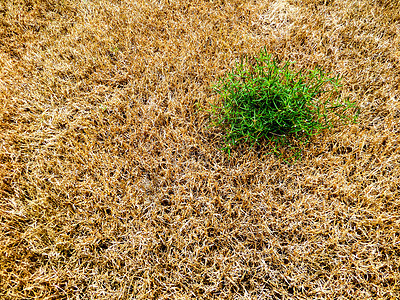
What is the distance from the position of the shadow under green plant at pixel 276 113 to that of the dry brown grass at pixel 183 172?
117 millimetres

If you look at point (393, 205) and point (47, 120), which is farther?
point (47, 120)

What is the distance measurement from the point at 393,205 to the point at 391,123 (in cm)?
71

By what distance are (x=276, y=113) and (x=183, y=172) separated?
2.80 ft

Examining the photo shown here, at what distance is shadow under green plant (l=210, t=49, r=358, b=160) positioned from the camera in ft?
5.62

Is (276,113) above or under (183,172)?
above

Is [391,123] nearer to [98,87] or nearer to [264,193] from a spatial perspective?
[264,193]

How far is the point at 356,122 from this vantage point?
5.90 feet

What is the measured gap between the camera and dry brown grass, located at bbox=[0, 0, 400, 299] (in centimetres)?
134

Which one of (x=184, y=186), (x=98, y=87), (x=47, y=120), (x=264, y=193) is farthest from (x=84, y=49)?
(x=264, y=193)

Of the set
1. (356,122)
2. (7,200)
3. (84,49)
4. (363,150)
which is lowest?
(7,200)

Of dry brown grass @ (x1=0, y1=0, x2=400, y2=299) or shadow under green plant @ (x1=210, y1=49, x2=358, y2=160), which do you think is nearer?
dry brown grass @ (x1=0, y1=0, x2=400, y2=299)

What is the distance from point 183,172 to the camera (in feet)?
5.56

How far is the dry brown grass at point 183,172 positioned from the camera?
1339mm

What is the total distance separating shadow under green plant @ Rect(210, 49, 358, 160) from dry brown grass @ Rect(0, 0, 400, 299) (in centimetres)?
12
